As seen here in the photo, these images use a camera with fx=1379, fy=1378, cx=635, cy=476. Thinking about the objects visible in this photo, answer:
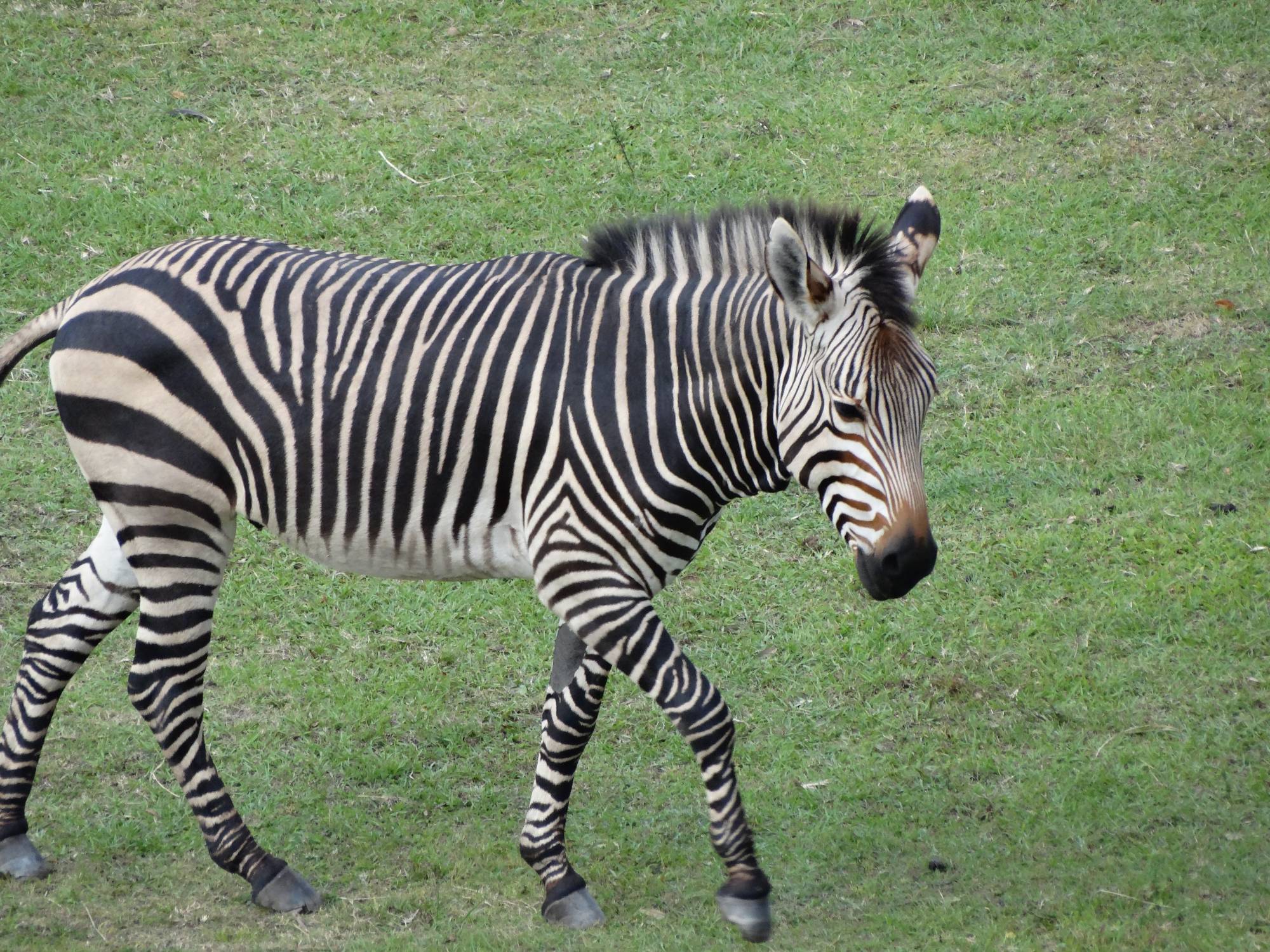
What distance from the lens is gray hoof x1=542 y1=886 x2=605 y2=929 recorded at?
5.52 m

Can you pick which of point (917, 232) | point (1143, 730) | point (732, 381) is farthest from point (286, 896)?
point (1143, 730)

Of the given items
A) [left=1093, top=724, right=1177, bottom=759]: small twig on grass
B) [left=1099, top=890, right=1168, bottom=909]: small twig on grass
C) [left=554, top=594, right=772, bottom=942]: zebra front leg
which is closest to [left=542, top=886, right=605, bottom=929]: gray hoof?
[left=554, top=594, right=772, bottom=942]: zebra front leg

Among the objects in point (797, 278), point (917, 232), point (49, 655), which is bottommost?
point (49, 655)

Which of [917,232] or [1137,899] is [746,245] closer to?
[917,232]

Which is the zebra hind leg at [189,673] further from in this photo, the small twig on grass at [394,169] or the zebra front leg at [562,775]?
the small twig on grass at [394,169]

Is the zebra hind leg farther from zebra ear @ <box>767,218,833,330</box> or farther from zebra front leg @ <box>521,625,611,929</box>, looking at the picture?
zebra ear @ <box>767,218,833,330</box>

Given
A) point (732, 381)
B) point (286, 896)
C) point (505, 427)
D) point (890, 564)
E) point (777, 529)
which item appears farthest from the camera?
point (777, 529)

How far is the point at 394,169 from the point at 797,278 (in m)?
7.01

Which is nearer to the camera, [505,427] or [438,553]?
[505,427]

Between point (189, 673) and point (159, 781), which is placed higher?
point (189, 673)

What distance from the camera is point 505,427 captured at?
5.34 metres

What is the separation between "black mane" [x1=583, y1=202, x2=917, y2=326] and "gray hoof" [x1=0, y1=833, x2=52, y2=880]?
11.2ft

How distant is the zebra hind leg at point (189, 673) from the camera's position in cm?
537

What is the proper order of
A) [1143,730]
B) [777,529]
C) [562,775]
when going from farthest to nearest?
1. [777,529]
2. [1143,730]
3. [562,775]
